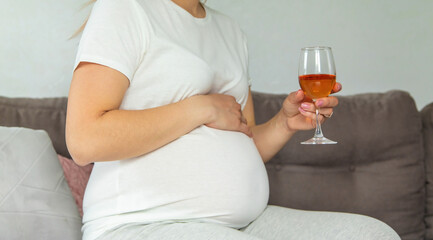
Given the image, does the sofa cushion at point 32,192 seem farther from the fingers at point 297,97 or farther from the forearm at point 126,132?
the fingers at point 297,97

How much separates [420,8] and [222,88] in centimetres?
151

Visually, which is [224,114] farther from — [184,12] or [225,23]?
[225,23]

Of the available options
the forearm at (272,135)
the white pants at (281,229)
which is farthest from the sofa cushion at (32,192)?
the forearm at (272,135)

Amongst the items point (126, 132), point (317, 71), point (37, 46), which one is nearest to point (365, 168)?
point (317, 71)

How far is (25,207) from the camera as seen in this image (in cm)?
147

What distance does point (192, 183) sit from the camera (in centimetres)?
120

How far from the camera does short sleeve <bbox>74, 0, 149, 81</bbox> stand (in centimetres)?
117

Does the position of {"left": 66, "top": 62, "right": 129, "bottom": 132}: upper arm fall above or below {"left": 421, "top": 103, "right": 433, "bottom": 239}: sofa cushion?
above

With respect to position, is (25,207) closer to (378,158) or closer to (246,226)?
(246,226)

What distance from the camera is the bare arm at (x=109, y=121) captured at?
1142 mm

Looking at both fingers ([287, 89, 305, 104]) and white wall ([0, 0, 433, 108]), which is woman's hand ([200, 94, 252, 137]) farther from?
white wall ([0, 0, 433, 108])

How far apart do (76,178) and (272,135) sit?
68cm

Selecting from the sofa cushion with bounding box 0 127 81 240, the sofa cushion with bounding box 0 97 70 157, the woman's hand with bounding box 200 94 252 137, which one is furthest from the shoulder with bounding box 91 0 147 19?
the sofa cushion with bounding box 0 97 70 157

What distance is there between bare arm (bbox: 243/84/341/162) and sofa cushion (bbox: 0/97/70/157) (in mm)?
739
